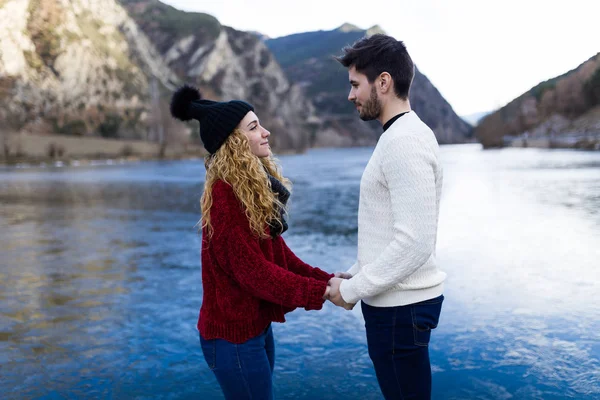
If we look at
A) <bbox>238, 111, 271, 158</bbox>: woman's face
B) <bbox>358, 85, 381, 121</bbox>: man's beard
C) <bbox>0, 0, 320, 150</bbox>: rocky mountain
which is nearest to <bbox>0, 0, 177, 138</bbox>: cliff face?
<bbox>0, 0, 320, 150</bbox>: rocky mountain

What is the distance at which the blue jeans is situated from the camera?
2.43 meters

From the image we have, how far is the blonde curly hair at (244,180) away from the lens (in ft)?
7.85

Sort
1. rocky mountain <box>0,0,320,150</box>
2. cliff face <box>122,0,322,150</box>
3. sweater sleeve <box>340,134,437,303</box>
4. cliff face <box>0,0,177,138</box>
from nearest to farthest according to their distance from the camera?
1. sweater sleeve <box>340,134,437,303</box>
2. cliff face <box>0,0,177,138</box>
3. rocky mountain <box>0,0,320,150</box>
4. cliff face <box>122,0,322,150</box>

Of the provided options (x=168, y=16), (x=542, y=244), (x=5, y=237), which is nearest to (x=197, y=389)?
(x=542, y=244)

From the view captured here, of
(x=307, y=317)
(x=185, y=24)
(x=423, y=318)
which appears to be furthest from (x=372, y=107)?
(x=185, y=24)

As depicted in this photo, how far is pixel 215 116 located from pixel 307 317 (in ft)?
13.9

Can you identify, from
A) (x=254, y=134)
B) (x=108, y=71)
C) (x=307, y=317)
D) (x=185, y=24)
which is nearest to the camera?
(x=254, y=134)

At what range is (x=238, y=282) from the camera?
7.94 feet

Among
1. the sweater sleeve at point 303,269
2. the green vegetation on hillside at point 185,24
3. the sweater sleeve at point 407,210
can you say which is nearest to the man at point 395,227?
the sweater sleeve at point 407,210

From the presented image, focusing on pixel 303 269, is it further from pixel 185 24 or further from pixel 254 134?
pixel 185 24

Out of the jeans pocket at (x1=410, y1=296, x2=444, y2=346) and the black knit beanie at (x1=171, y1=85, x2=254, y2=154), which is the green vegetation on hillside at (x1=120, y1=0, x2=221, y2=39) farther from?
the jeans pocket at (x1=410, y1=296, x2=444, y2=346)

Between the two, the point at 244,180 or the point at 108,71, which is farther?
the point at 108,71

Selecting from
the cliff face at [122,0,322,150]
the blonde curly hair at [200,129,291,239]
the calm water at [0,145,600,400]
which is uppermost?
the cliff face at [122,0,322,150]

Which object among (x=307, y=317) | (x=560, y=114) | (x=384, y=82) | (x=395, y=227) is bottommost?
(x=307, y=317)
